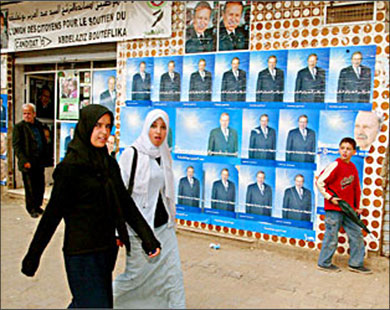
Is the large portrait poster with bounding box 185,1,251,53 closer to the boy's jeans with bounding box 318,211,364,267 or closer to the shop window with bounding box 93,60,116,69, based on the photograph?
the shop window with bounding box 93,60,116,69

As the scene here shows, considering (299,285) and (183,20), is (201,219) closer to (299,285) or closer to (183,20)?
(299,285)

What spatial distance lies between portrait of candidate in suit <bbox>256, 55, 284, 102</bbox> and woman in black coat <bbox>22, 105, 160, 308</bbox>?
3572 mm

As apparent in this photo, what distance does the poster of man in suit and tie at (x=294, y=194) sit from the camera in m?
6.00

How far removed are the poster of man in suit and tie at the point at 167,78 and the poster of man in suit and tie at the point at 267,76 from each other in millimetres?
1286

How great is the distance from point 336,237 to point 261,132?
1798 millimetres

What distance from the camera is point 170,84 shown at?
7219 millimetres

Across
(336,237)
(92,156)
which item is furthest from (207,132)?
(92,156)

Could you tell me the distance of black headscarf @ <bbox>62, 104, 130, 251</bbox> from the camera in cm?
301

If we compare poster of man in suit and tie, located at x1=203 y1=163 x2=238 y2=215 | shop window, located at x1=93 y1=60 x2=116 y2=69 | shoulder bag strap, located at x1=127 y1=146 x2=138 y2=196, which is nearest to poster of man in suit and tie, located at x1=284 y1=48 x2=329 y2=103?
poster of man in suit and tie, located at x1=203 y1=163 x2=238 y2=215

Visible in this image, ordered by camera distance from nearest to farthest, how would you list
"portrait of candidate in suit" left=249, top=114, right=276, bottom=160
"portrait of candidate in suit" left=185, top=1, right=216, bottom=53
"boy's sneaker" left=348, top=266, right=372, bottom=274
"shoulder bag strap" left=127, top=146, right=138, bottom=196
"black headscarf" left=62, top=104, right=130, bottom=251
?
"black headscarf" left=62, top=104, right=130, bottom=251 → "shoulder bag strap" left=127, top=146, right=138, bottom=196 → "boy's sneaker" left=348, top=266, right=372, bottom=274 → "portrait of candidate in suit" left=249, top=114, right=276, bottom=160 → "portrait of candidate in suit" left=185, top=1, right=216, bottom=53

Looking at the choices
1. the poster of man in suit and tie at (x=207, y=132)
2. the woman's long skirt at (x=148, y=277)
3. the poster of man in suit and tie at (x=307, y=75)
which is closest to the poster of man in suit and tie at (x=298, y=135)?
the poster of man in suit and tie at (x=307, y=75)

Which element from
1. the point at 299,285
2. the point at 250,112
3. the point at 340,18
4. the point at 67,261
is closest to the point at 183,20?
the point at 250,112

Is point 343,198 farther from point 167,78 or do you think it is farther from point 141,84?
point 141,84

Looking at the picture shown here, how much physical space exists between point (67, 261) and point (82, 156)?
0.70m
